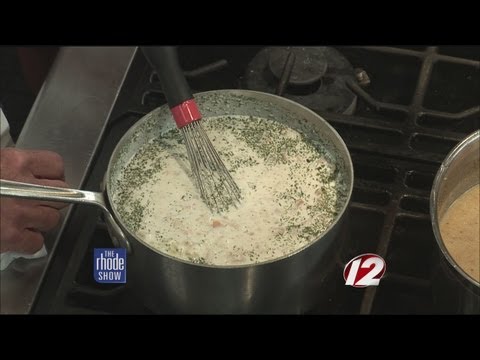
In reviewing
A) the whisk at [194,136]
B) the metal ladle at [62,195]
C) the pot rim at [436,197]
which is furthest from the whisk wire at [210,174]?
the pot rim at [436,197]

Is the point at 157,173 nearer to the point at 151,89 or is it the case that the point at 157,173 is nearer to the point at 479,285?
the point at 151,89

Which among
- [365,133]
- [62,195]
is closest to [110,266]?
[62,195]

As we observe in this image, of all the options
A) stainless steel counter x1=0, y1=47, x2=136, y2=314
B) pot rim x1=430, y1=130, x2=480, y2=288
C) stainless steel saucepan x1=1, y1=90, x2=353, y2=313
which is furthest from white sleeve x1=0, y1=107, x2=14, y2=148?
pot rim x1=430, y1=130, x2=480, y2=288

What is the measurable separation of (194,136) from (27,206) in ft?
0.64

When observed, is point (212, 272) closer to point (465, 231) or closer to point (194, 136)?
point (194, 136)

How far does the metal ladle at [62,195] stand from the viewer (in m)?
0.74

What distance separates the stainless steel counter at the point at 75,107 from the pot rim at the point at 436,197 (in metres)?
0.42

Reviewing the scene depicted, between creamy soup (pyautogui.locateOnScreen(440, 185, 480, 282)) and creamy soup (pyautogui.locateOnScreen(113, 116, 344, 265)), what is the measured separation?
0.46 ft

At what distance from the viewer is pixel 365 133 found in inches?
38.5

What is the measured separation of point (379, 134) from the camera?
0.97m

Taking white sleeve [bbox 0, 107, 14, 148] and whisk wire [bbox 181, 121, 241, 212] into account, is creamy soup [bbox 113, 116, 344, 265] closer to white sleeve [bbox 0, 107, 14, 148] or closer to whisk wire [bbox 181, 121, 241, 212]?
whisk wire [bbox 181, 121, 241, 212]

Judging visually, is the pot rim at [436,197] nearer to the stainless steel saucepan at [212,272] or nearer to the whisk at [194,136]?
the stainless steel saucepan at [212,272]
